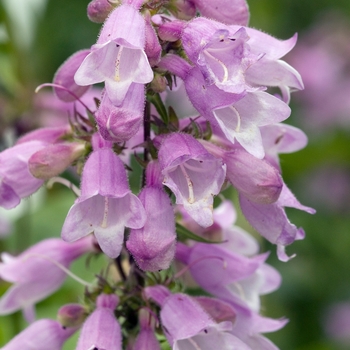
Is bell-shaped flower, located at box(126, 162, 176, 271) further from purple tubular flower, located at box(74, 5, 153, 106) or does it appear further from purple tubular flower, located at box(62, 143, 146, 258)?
purple tubular flower, located at box(74, 5, 153, 106)

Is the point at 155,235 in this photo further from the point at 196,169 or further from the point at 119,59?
the point at 119,59

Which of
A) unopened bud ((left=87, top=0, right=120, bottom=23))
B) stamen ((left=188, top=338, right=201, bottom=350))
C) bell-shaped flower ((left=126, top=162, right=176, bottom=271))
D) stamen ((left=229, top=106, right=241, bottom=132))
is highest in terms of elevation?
unopened bud ((left=87, top=0, right=120, bottom=23))

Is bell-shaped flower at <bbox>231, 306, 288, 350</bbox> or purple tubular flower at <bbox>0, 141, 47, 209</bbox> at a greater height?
purple tubular flower at <bbox>0, 141, 47, 209</bbox>

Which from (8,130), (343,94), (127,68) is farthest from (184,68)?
(343,94)

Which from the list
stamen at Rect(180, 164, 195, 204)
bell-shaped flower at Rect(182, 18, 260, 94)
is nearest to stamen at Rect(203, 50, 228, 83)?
bell-shaped flower at Rect(182, 18, 260, 94)

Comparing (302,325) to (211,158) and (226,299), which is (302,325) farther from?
(211,158)

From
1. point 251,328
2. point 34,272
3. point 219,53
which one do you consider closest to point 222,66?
point 219,53

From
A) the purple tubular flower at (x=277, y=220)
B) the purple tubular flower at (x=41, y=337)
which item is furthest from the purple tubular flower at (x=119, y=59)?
the purple tubular flower at (x=41, y=337)
